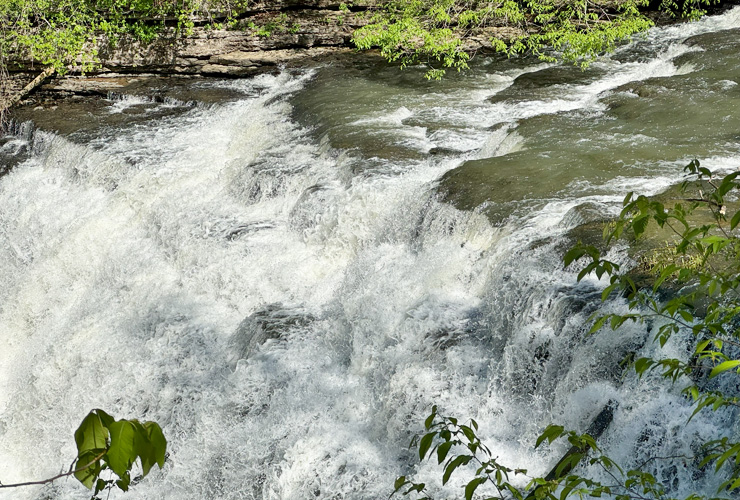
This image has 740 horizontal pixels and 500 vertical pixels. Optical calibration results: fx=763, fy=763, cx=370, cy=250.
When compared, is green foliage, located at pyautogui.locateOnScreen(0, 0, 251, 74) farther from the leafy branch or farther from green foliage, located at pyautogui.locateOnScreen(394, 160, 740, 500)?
the leafy branch

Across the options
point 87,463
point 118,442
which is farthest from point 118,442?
point 87,463

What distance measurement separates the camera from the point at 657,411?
404 centimetres

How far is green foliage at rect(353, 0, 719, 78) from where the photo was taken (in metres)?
11.4

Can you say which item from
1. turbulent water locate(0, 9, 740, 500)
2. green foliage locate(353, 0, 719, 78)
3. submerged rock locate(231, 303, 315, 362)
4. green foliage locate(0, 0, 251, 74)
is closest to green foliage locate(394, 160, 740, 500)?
turbulent water locate(0, 9, 740, 500)

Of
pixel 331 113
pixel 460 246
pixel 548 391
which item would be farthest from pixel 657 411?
pixel 331 113

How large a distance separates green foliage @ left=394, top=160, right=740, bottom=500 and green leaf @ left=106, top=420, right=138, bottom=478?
98 centimetres

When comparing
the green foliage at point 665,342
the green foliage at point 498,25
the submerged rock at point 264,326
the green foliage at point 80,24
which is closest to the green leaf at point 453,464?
the green foliage at point 665,342

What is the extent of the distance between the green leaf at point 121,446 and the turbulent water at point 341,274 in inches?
128

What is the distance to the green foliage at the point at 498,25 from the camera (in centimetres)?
1143

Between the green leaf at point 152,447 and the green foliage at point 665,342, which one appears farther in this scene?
the green foliage at point 665,342

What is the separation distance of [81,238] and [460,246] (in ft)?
15.7

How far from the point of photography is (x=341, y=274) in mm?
7262

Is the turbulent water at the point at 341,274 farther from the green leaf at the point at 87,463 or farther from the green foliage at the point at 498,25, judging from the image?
the green leaf at the point at 87,463

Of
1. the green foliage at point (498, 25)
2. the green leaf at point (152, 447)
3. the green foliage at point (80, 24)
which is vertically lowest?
the green foliage at point (498, 25)
